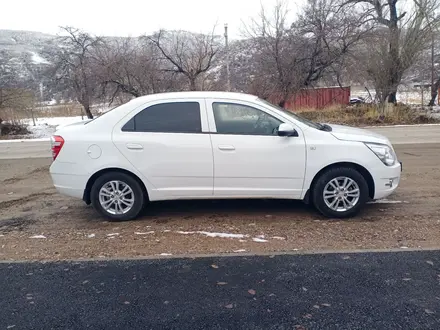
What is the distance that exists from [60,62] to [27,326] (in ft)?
74.2

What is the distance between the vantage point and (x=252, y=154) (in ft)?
15.5

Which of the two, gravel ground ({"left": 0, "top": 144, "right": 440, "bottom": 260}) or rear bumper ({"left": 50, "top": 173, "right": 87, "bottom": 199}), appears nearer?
gravel ground ({"left": 0, "top": 144, "right": 440, "bottom": 260})

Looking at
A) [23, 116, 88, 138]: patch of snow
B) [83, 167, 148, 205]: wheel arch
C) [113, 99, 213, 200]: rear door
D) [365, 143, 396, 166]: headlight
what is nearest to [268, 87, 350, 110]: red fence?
[23, 116, 88, 138]: patch of snow

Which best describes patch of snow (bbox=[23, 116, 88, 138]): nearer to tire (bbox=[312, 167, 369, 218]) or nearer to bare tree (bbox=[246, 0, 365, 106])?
bare tree (bbox=[246, 0, 365, 106])

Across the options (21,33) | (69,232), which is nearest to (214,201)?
(69,232)

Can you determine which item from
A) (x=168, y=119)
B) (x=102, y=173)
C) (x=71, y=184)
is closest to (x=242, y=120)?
(x=168, y=119)

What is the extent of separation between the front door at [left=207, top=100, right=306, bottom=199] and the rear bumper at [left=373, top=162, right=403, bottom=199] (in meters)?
0.97

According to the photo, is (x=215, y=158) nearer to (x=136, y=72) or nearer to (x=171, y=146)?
(x=171, y=146)

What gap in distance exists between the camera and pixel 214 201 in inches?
225

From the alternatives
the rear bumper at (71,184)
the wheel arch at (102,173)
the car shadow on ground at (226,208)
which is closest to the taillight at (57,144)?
the rear bumper at (71,184)

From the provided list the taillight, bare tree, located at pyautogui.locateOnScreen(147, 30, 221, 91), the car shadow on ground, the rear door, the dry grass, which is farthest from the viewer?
bare tree, located at pyautogui.locateOnScreen(147, 30, 221, 91)

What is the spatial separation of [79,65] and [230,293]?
2072 cm

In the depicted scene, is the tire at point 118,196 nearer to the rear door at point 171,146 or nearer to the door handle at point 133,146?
the rear door at point 171,146

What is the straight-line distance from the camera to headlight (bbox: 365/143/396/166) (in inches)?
187
